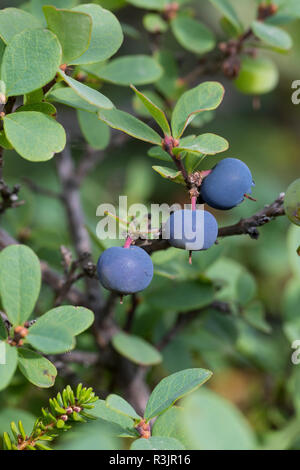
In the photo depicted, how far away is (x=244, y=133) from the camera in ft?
8.48

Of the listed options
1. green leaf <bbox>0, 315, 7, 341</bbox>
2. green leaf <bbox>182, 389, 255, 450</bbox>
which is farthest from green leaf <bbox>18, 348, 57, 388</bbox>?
green leaf <bbox>182, 389, 255, 450</bbox>

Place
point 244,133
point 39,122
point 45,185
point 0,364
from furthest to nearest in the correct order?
point 244,133 → point 45,185 → point 39,122 → point 0,364

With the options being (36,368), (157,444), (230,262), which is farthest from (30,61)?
(230,262)

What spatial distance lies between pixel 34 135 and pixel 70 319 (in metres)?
0.23

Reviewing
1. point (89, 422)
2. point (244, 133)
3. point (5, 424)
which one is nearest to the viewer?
point (89, 422)

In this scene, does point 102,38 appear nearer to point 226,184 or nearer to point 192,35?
point 226,184

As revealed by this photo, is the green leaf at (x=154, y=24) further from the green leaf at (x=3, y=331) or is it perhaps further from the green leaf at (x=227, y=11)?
the green leaf at (x=3, y=331)

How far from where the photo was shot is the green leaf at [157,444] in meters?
0.63

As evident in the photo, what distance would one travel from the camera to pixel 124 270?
27.3 inches

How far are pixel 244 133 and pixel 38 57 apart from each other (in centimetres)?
200

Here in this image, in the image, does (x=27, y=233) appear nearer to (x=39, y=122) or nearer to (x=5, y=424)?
(x=5, y=424)

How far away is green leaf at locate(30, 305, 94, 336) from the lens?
2.17 ft
